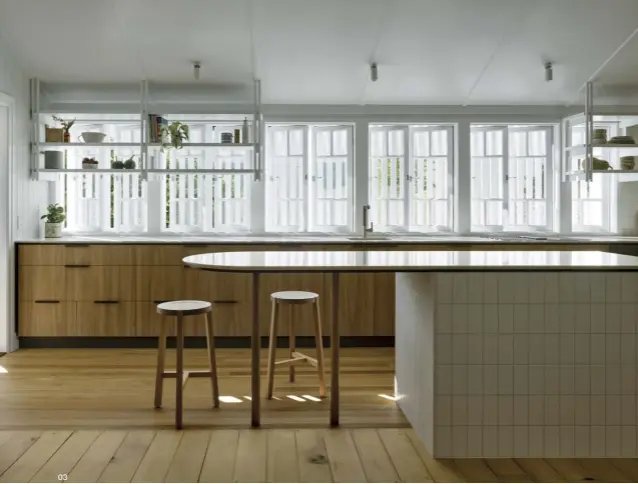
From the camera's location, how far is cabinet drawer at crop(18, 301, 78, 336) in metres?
5.36

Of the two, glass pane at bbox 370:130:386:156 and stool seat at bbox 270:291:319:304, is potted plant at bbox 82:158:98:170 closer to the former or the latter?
glass pane at bbox 370:130:386:156

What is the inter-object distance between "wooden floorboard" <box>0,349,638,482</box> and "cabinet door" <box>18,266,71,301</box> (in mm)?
1087

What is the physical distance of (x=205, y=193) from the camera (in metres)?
6.21

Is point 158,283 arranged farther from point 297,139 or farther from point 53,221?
point 297,139

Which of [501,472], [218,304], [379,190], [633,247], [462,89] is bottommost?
[501,472]

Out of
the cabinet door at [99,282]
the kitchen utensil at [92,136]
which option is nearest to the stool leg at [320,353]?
the cabinet door at [99,282]

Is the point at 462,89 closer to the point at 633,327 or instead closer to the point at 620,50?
the point at 620,50

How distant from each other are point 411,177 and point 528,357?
11.3 ft

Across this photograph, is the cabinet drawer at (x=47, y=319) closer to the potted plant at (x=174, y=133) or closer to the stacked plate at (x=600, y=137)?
the potted plant at (x=174, y=133)

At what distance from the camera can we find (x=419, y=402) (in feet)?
10.6

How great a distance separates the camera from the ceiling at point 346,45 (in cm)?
477

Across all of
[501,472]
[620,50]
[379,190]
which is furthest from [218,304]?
[620,50]

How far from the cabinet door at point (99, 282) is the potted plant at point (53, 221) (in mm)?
537

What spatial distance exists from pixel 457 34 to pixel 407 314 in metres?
2.53
